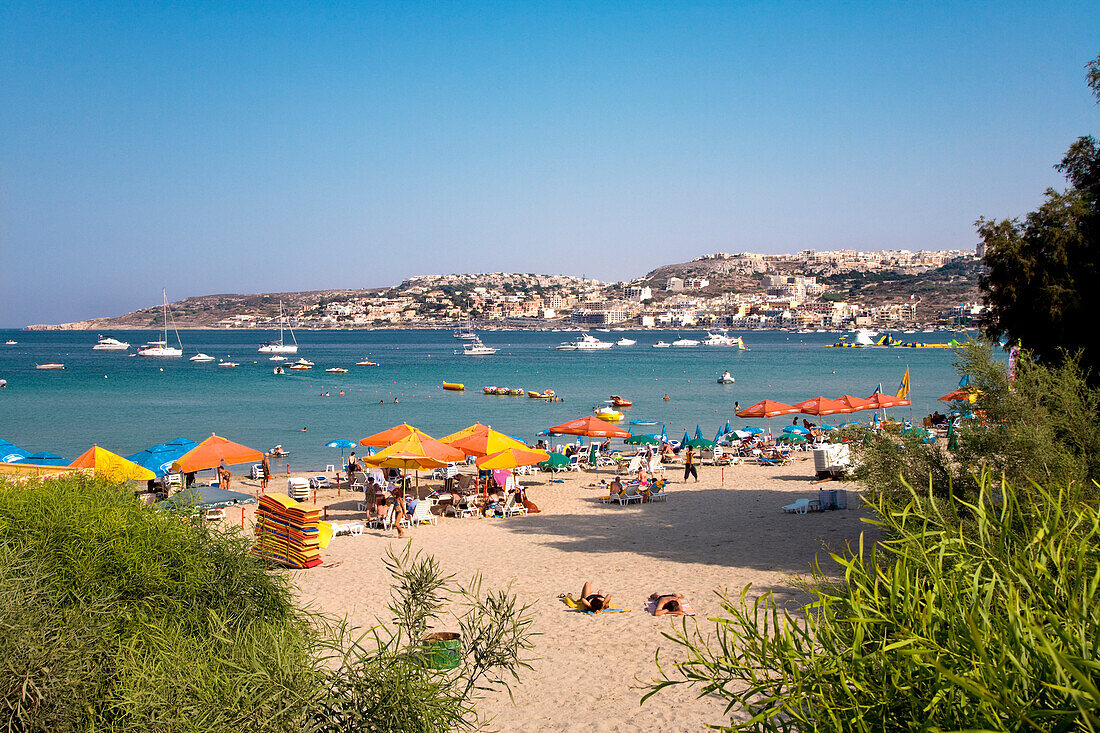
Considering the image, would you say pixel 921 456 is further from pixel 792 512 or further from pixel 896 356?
pixel 896 356

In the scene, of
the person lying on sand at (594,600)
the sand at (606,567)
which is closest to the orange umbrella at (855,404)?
the sand at (606,567)

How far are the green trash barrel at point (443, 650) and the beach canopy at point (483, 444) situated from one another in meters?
8.80

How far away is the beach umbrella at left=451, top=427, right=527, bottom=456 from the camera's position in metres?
16.7

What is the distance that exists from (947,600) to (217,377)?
2581 inches

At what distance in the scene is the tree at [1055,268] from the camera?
10.2m

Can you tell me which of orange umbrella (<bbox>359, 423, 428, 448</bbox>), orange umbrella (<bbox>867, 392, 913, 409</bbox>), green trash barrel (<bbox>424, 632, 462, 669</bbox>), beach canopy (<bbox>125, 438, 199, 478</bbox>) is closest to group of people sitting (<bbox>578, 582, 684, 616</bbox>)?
green trash barrel (<bbox>424, 632, 462, 669</bbox>)

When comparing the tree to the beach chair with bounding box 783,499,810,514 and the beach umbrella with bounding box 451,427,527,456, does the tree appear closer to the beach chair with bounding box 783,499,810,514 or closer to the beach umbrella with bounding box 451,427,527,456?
the beach chair with bounding box 783,499,810,514

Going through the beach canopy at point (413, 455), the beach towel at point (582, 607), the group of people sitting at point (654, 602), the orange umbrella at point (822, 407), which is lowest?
the beach towel at point (582, 607)

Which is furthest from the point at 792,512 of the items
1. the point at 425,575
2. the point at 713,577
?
the point at 425,575

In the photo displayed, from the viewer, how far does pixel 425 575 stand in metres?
4.21

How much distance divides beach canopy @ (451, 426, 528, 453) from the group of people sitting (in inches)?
293

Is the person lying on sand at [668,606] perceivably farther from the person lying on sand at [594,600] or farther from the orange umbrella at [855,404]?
the orange umbrella at [855,404]

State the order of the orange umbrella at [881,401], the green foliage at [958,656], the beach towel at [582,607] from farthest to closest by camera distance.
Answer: the orange umbrella at [881,401] → the beach towel at [582,607] → the green foliage at [958,656]

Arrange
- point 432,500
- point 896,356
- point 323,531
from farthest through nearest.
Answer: point 896,356 < point 432,500 < point 323,531
